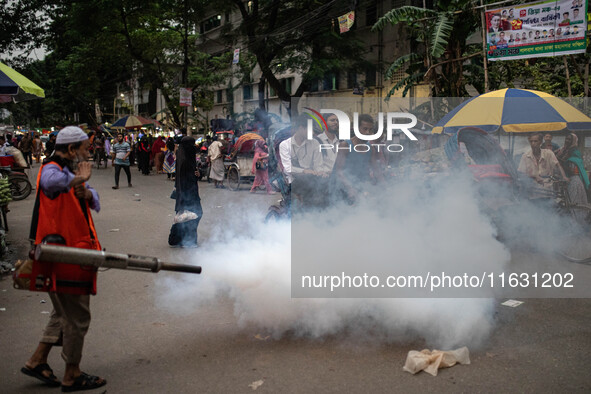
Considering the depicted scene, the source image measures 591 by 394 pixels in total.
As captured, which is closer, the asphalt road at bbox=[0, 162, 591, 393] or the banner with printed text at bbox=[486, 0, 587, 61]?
the asphalt road at bbox=[0, 162, 591, 393]

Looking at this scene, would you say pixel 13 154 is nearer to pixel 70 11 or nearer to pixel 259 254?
pixel 259 254

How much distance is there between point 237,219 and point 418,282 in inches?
238

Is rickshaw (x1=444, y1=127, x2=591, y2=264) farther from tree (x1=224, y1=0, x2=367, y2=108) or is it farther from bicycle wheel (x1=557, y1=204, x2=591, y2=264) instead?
tree (x1=224, y1=0, x2=367, y2=108)

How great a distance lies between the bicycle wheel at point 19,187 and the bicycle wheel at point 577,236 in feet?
42.0

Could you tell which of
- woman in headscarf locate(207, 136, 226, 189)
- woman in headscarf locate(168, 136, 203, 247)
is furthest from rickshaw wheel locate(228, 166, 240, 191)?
woman in headscarf locate(168, 136, 203, 247)

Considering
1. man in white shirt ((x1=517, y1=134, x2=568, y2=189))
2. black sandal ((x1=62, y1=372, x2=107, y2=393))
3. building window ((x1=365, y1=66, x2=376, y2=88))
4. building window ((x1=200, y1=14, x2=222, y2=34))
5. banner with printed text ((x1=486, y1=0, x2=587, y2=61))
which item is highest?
building window ((x1=200, y1=14, x2=222, y2=34))

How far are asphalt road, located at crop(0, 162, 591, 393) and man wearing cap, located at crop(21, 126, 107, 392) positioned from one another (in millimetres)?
214

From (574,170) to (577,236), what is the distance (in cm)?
149

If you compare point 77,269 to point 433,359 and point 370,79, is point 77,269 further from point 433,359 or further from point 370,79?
point 370,79

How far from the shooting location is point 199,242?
8.01m

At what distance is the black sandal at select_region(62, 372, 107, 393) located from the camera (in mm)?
3301

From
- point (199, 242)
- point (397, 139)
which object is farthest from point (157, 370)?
point (397, 139)

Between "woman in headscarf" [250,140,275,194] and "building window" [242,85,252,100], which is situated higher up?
"building window" [242,85,252,100]

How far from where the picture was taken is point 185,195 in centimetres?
769
